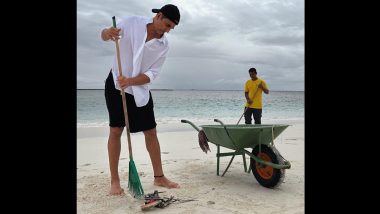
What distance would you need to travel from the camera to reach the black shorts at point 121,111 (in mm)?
3199

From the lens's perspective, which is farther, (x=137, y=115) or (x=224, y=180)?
(x=224, y=180)

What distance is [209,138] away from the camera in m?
3.91

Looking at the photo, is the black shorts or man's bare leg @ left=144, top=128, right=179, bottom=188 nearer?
the black shorts

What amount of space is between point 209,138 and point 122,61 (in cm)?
138

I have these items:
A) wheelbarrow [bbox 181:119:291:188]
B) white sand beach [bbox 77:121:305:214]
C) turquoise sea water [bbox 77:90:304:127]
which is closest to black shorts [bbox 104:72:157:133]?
white sand beach [bbox 77:121:305:214]

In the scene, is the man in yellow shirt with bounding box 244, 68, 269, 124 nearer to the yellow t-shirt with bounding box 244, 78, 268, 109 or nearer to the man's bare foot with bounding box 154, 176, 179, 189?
the yellow t-shirt with bounding box 244, 78, 268, 109

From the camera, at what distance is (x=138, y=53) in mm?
3064

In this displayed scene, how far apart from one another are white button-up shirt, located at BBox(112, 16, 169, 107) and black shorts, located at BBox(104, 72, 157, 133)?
0.08 metres

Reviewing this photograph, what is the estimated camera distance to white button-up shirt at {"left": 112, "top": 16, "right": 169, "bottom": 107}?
10.1ft

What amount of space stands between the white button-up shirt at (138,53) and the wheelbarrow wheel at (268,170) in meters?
1.24

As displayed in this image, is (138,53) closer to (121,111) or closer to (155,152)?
(121,111)

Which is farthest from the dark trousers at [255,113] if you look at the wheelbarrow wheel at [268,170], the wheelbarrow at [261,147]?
the wheelbarrow wheel at [268,170]
